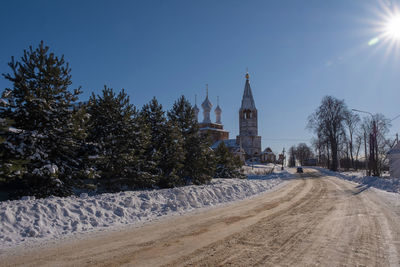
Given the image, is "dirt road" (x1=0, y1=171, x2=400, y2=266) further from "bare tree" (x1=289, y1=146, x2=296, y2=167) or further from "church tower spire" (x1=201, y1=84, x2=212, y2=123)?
"bare tree" (x1=289, y1=146, x2=296, y2=167)

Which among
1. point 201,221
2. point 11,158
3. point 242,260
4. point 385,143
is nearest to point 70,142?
point 11,158

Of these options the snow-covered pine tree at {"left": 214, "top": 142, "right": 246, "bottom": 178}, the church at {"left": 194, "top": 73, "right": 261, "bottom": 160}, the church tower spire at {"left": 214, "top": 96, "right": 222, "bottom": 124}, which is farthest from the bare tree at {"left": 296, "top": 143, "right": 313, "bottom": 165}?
the snow-covered pine tree at {"left": 214, "top": 142, "right": 246, "bottom": 178}

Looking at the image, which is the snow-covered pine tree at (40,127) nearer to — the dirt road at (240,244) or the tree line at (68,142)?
the tree line at (68,142)

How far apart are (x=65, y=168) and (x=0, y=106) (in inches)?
127

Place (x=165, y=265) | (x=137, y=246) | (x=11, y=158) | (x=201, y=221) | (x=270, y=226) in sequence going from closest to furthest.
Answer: (x=165, y=265) → (x=137, y=246) → (x=270, y=226) → (x=201, y=221) → (x=11, y=158)

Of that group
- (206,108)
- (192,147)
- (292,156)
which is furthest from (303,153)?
(192,147)

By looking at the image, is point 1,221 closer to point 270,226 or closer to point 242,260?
point 242,260

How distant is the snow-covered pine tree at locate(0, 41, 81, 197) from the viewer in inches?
386

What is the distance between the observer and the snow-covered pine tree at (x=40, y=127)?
9.80m

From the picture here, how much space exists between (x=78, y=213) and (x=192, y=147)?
1030cm

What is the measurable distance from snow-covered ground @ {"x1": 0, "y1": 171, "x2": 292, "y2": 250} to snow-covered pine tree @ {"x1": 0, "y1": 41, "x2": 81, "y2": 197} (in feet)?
3.36

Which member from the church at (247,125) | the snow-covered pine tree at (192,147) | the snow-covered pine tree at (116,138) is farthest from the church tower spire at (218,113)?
the snow-covered pine tree at (116,138)

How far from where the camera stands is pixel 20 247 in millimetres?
5938

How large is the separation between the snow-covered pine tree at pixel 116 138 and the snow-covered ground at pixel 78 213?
208cm
